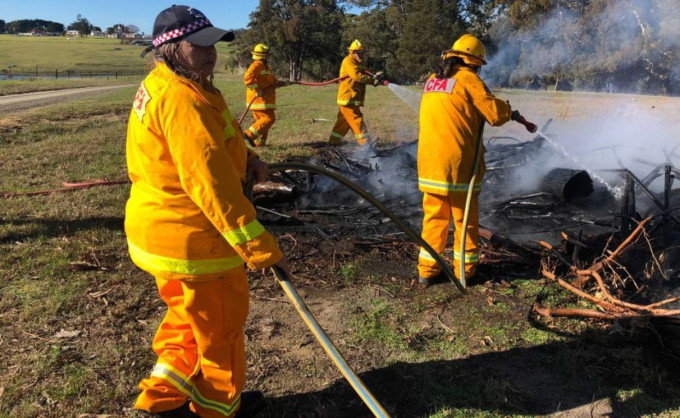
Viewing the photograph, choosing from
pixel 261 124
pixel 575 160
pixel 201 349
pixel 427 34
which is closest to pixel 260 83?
pixel 261 124

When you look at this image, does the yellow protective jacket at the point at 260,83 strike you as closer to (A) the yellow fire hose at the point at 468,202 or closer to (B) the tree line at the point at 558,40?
(A) the yellow fire hose at the point at 468,202

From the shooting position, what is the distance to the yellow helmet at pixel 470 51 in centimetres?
359

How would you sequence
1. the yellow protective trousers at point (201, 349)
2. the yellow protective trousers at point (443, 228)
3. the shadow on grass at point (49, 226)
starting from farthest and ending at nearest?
1. the shadow on grass at point (49, 226)
2. the yellow protective trousers at point (443, 228)
3. the yellow protective trousers at point (201, 349)

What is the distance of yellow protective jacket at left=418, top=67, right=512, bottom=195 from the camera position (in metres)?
3.55

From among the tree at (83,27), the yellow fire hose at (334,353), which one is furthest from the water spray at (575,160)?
the tree at (83,27)

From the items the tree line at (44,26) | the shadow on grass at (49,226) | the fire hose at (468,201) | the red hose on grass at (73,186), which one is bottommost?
the shadow on grass at (49,226)

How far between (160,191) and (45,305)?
212 centimetres

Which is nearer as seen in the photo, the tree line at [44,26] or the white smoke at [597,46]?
the white smoke at [597,46]

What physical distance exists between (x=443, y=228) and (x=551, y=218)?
166cm

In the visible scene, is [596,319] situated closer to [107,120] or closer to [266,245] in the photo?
[266,245]

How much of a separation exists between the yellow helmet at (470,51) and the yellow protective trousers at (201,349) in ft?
8.15

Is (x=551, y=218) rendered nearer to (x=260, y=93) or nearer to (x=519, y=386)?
(x=519, y=386)

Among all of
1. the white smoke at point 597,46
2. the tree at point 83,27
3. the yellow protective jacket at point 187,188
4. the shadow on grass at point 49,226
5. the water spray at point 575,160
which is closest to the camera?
the yellow protective jacket at point 187,188

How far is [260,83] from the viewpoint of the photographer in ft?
28.4
